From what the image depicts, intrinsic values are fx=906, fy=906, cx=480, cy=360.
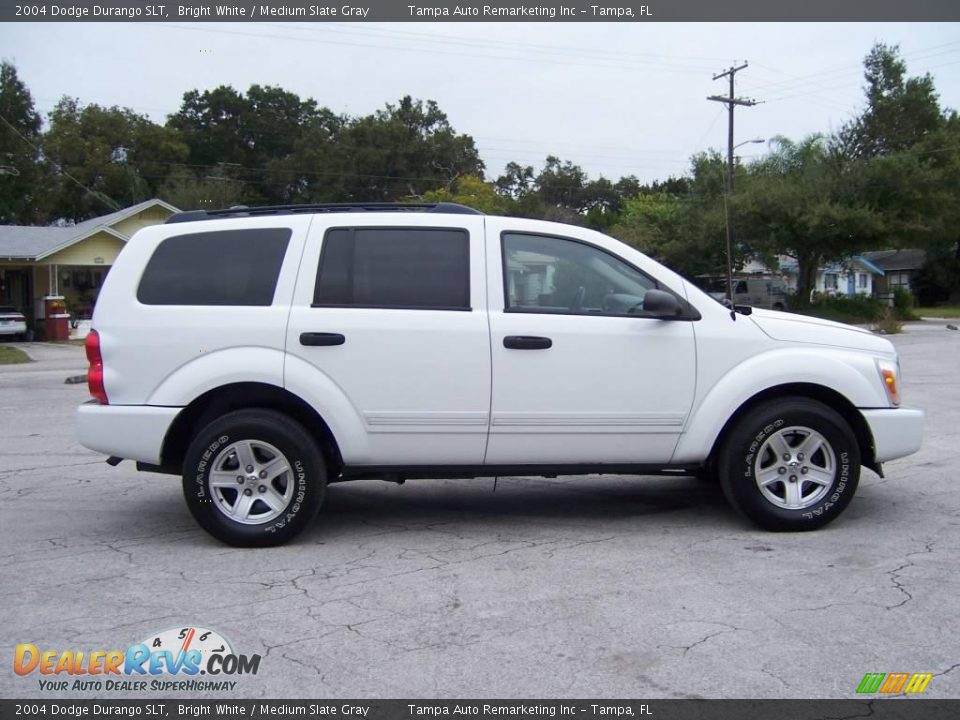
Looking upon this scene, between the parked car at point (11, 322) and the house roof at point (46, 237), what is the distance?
188cm

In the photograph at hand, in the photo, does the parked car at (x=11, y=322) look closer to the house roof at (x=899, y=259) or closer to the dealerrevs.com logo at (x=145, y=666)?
the dealerrevs.com logo at (x=145, y=666)

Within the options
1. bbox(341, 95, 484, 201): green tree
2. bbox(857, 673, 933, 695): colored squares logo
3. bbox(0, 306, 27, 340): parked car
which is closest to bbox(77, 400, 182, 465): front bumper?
bbox(857, 673, 933, 695): colored squares logo

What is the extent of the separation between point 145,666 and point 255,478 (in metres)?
1.69

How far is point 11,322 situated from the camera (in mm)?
30391

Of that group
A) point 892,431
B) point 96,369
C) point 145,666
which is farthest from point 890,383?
point 96,369

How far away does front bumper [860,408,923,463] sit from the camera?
574 cm

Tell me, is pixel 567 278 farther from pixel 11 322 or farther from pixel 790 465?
pixel 11 322

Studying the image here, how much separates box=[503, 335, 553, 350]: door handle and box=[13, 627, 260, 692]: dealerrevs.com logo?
7.71 ft

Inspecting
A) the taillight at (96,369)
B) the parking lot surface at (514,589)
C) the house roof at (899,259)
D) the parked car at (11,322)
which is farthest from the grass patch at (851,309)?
the taillight at (96,369)
